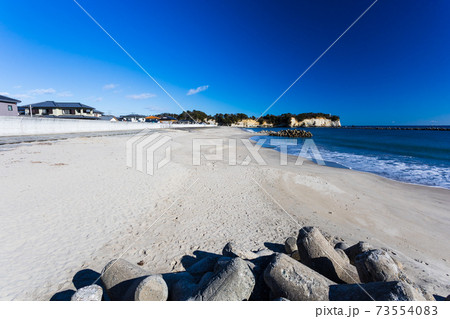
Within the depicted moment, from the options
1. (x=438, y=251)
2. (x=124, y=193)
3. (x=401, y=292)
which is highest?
(x=401, y=292)

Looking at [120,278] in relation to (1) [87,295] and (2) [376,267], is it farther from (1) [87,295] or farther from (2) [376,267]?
(2) [376,267]

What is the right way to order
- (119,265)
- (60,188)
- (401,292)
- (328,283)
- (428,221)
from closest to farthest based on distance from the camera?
(401,292)
(328,283)
(119,265)
(428,221)
(60,188)

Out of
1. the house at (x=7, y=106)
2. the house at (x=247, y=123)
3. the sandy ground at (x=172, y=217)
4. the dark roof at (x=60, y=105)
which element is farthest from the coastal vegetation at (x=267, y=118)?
the sandy ground at (x=172, y=217)

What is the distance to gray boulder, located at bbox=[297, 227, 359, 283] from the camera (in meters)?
3.20

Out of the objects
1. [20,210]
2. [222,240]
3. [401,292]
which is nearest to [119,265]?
[222,240]

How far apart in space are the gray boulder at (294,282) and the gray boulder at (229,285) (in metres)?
0.30

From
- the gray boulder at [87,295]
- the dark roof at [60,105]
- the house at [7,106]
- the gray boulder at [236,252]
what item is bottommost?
the gray boulder at [236,252]

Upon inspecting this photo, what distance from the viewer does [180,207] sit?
7.01 m

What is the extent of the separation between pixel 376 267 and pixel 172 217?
5.19 m

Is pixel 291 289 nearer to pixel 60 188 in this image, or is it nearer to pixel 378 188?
pixel 60 188

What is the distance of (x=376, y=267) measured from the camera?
293 cm

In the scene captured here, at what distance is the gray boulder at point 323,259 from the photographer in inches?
126

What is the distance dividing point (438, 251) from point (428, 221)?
7.20ft

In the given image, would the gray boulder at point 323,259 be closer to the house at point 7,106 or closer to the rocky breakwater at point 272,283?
the rocky breakwater at point 272,283
